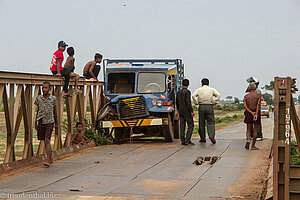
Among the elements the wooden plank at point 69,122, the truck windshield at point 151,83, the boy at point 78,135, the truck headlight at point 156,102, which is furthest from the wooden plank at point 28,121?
the truck windshield at point 151,83

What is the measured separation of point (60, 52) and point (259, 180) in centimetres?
668

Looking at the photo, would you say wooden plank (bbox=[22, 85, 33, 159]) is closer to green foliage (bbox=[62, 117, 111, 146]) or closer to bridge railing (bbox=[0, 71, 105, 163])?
bridge railing (bbox=[0, 71, 105, 163])

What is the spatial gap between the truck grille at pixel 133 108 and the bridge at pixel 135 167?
4.20 ft

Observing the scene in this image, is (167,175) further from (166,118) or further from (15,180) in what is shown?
(166,118)

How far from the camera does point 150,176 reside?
9.73 meters

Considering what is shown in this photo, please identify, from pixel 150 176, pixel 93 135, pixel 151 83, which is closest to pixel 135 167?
pixel 150 176

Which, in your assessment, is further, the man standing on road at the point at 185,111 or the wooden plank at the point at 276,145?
the man standing on road at the point at 185,111

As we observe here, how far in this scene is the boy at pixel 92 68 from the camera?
1567 centimetres

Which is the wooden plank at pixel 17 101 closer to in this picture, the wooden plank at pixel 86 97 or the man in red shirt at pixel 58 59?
the man in red shirt at pixel 58 59

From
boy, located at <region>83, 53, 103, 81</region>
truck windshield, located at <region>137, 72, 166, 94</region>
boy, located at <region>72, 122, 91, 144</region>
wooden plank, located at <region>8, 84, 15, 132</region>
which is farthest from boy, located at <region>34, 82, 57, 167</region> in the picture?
truck windshield, located at <region>137, 72, 166, 94</region>

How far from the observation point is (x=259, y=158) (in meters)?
12.0

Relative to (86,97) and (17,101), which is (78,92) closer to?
(86,97)

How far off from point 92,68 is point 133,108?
6.00ft

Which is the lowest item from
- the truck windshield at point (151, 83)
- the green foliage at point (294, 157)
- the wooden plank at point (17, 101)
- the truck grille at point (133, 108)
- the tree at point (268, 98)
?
the tree at point (268, 98)
